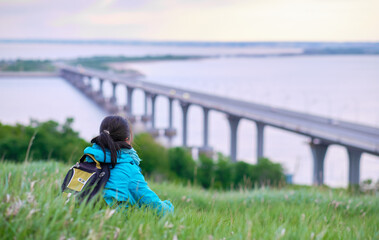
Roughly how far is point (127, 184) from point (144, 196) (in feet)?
0.63

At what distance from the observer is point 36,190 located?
356cm

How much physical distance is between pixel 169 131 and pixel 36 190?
7154 centimetres

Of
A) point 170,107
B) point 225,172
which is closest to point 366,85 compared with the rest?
point 170,107

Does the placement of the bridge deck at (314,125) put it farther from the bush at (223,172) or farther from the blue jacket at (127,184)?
the blue jacket at (127,184)

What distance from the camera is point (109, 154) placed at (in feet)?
12.1

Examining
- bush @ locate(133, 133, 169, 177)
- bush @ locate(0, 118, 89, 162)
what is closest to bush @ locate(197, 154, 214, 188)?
bush @ locate(133, 133, 169, 177)

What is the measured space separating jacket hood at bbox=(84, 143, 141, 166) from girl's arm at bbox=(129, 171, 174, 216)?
145 mm

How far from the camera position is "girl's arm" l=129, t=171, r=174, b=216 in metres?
3.76

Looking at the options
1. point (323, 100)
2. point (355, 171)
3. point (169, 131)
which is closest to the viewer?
Answer: point (355, 171)

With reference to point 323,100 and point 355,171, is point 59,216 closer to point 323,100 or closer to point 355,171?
point 355,171

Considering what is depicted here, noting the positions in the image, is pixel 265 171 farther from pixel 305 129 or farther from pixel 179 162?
pixel 305 129

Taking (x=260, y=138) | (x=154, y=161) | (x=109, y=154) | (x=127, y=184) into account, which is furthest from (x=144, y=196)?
(x=260, y=138)

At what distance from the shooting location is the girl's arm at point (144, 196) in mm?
3756

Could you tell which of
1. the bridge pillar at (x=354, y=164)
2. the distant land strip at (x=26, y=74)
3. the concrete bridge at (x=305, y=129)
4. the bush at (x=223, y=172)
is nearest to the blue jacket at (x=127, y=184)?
the concrete bridge at (x=305, y=129)
